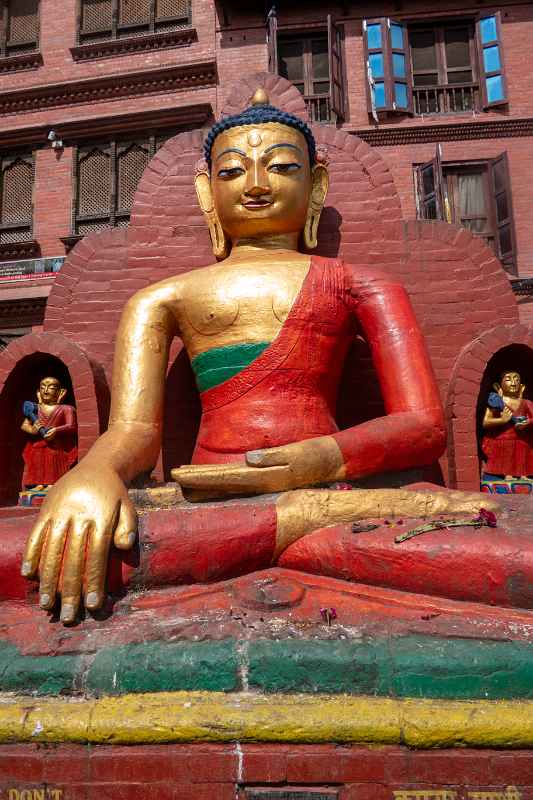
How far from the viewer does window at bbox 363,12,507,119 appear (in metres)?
13.1

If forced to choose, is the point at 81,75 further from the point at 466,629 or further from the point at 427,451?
the point at 466,629

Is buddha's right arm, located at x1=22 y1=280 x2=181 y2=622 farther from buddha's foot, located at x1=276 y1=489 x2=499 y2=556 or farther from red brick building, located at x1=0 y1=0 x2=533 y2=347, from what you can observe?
red brick building, located at x1=0 y1=0 x2=533 y2=347

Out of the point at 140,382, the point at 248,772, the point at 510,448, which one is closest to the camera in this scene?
the point at 248,772

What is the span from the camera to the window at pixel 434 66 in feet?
42.9

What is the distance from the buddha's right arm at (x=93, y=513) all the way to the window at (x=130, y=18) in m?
12.6

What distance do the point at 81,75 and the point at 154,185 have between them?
10.3m

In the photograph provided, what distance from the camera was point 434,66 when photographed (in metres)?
13.5

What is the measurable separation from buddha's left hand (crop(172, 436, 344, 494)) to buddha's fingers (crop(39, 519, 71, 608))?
0.68 m

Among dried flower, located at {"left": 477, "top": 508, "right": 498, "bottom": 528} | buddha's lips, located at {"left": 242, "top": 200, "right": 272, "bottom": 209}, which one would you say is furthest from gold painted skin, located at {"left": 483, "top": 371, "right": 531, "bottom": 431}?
buddha's lips, located at {"left": 242, "top": 200, "right": 272, "bottom": 209}

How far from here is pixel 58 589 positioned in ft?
8.48

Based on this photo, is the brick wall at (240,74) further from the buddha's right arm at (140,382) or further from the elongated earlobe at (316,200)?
the buddha's right arm at (140,382)

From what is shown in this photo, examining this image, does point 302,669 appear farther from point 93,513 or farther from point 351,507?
point 93,513

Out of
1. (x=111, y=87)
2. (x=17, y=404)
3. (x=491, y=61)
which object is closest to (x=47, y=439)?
(x=17, y=404)

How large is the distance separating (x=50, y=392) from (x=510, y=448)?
3.42 m
